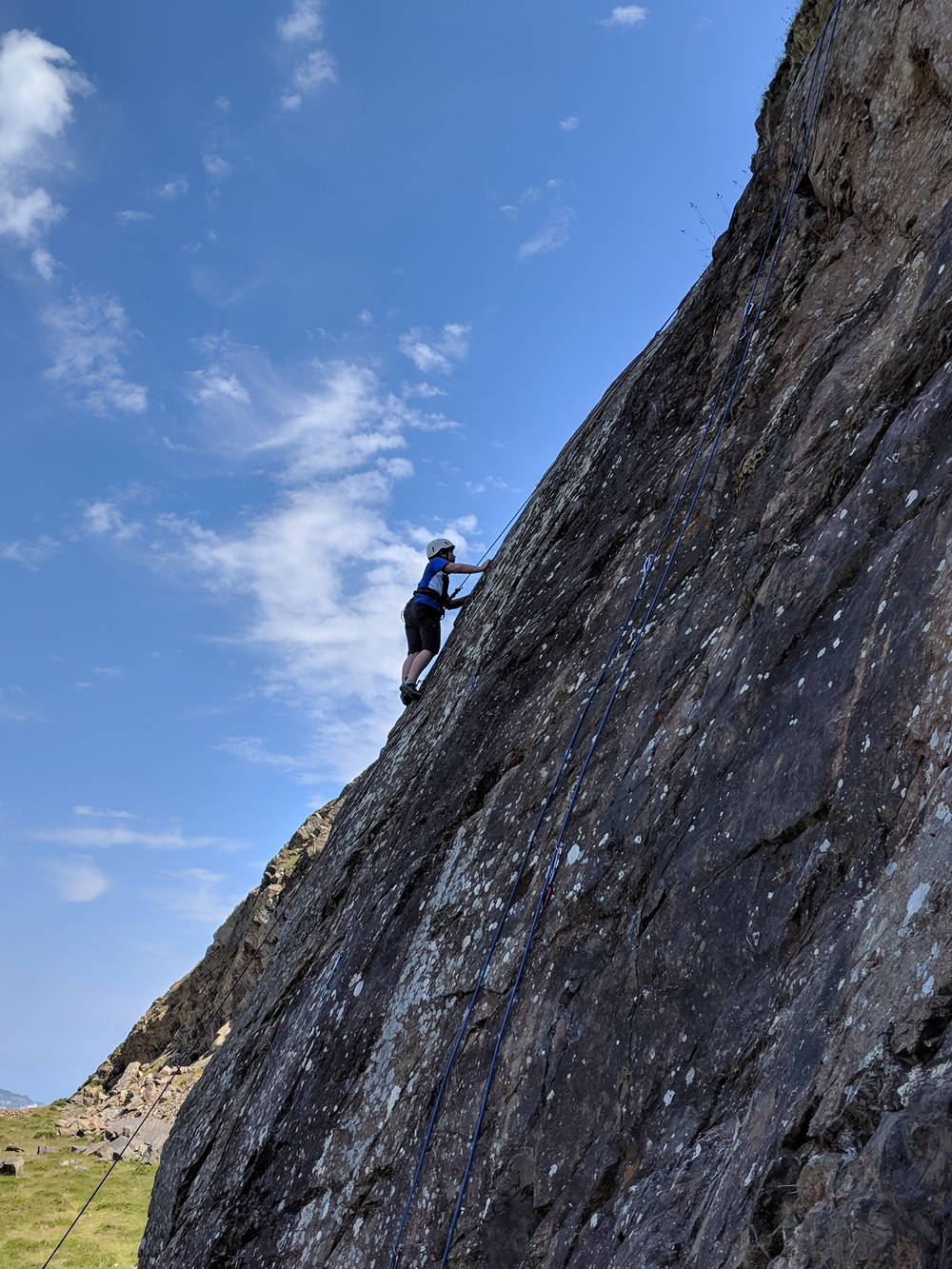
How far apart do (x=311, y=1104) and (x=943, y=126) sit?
10.2 meters

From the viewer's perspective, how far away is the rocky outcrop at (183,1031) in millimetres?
32688

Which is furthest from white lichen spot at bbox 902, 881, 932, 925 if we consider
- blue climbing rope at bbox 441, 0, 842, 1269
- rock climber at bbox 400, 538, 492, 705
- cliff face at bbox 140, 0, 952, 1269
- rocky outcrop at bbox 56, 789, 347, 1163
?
rocky outcrop at bbox 56, 789, 347, 1163

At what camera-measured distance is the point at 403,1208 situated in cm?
669

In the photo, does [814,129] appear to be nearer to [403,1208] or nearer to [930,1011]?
[930,1011]

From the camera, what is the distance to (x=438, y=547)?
51.6 ft

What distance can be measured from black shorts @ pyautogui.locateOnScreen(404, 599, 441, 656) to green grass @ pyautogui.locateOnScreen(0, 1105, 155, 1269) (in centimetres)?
1793

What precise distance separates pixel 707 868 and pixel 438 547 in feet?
34.3

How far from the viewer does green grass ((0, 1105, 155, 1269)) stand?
22.9 meters

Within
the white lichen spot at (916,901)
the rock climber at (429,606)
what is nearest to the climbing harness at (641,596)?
the white lichen spot at (916,901)

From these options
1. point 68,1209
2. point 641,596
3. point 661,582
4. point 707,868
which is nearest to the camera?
point 707,868

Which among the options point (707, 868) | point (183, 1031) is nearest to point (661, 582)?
point (707, 868)

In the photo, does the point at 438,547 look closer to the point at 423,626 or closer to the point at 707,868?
the point at 423,626

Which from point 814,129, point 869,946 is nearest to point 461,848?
point 869,946

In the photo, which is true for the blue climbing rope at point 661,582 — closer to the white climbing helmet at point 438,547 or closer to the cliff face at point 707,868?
the cliff face at point 707,868
